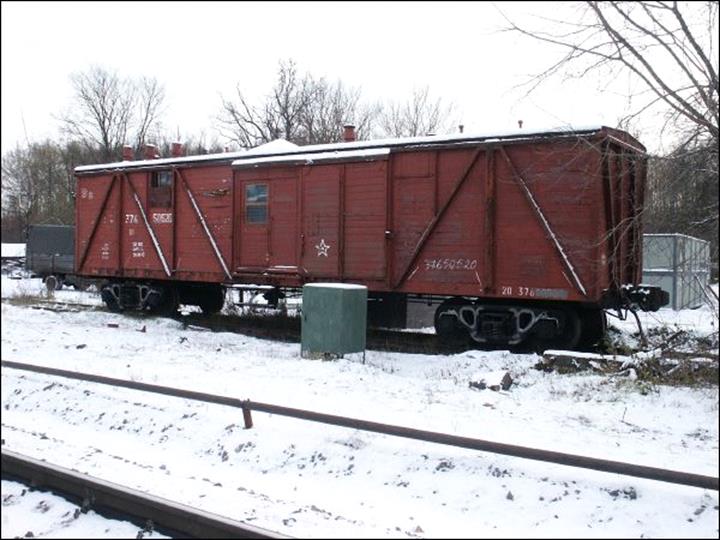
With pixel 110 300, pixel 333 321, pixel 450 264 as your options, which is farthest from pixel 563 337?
pixel 110 300

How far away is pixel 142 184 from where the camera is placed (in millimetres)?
16594

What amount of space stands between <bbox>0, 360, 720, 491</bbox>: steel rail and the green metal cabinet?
3.97 m

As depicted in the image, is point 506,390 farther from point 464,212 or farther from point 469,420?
point 464,212

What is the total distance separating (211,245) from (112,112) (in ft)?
128

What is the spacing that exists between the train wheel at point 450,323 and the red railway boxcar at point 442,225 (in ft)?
0.08

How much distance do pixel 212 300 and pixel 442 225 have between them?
8.05m

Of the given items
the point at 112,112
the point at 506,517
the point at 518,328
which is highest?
the point at 112,112

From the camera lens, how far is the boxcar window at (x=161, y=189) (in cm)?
1599

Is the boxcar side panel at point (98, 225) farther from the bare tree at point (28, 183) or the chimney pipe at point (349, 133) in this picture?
the chimney pipe at point (349, 133)

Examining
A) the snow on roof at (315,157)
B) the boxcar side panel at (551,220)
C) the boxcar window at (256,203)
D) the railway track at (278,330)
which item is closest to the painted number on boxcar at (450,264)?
the boxcar side panel at (551,220)

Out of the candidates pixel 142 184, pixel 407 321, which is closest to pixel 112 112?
pixel 142 184

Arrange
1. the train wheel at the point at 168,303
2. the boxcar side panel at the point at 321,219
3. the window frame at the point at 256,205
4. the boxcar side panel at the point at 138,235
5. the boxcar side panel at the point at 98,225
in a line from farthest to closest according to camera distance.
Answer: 1. the boxcar side panel at the point at 98,225
2. the train wheel at the point at 168,303
3. the boxcar side panel at the point at 138,235
4. the window frame at the point at 256,205
5. the boxcar side panel at the point at 321,219

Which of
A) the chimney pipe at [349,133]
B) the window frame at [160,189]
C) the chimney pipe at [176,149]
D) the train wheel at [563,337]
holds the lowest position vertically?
the train wheel at [563,337]

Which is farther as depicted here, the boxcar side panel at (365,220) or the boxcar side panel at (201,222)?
the boxcar side panel at (201,222)
